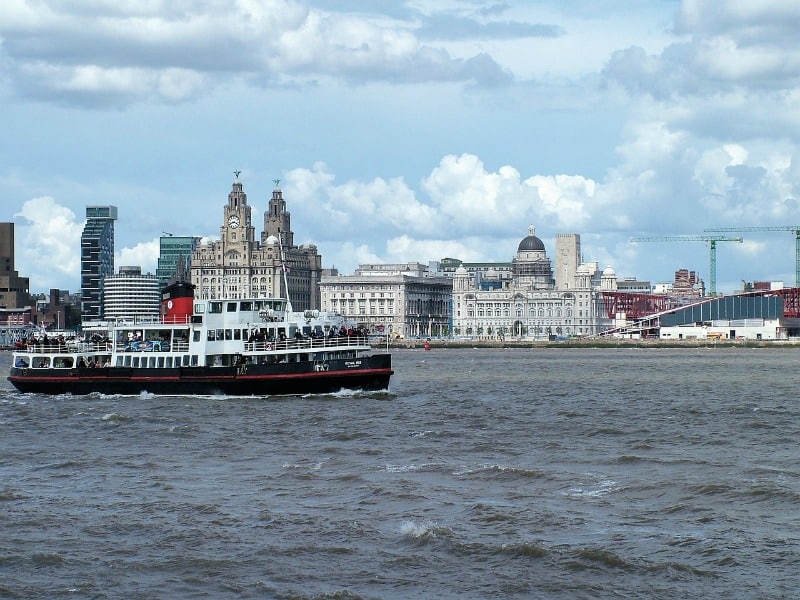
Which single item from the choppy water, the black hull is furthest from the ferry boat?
the choppy water

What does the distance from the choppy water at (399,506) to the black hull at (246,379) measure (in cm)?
1074

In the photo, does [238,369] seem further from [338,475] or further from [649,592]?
[649,592]

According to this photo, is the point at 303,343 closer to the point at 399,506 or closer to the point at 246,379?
the point at 246,379

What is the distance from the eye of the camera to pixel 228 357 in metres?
78.2

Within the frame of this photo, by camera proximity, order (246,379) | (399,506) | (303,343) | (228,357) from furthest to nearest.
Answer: (228,357) < (303,343) < (246,379) < (399,506)

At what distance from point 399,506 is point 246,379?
1632 inches

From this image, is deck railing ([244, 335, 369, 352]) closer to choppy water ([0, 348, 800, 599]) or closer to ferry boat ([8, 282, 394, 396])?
ferry boat ([8, 282, 394, 396])

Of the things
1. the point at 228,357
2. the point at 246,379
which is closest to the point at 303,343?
the point at 246,379

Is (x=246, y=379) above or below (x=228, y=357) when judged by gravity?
below

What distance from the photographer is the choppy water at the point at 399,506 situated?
91.8 ft

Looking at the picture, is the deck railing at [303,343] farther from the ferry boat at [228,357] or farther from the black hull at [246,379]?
the black hull at [246,379]

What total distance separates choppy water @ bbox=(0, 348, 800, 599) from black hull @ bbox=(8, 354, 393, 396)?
10736mm

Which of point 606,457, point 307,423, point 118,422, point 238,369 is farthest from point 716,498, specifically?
point 238,369

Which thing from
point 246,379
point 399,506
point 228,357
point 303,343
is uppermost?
point 303,343
